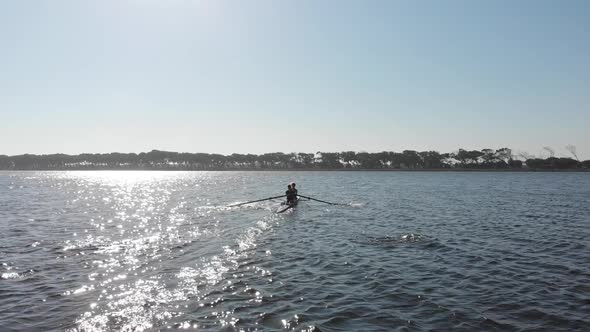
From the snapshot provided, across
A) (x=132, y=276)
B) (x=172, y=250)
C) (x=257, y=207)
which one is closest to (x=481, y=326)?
(x=132, y=276)

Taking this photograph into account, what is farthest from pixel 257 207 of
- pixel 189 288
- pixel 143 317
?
pixel 143 317

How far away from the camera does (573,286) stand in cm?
1598

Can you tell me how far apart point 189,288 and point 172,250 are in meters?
8.15

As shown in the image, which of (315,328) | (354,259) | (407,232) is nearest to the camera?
(315,328)

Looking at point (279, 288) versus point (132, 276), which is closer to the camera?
point (279, 288)

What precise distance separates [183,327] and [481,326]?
29.2 feet

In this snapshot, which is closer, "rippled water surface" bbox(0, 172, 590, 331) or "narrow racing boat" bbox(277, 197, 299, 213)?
"rippled water surface" bbox(0, 172, 590, 331)

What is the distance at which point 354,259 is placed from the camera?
66.9ft

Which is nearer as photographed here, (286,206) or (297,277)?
(297,277)

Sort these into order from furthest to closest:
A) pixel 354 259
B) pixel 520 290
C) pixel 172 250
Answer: pixel 172 250 → pixel 354 259 → pixel 520 290

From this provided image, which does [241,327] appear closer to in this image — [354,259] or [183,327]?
[183,327]

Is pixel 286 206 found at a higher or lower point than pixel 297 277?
higher

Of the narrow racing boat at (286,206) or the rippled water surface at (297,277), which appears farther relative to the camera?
the narrow racing boat at (286,206)

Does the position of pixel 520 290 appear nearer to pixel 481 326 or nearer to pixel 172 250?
pixel 481 326
